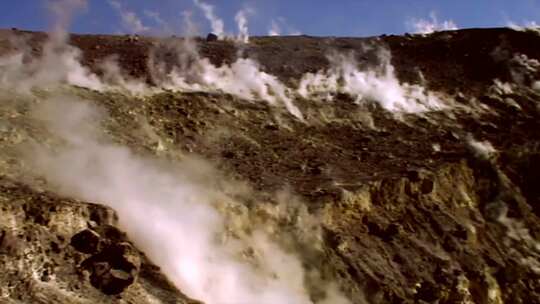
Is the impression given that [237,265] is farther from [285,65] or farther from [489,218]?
[285,65]

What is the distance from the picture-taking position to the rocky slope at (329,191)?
9547mm

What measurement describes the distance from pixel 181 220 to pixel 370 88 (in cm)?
982

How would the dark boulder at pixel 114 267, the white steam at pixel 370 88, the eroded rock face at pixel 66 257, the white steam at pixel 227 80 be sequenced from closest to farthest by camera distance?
the eroded rock face at pixel 66 257
the dark boulder at pixel 114 267
the white steam at pixel 227 80
the white steam at pixel 370 88

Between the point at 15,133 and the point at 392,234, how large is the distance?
6126mm

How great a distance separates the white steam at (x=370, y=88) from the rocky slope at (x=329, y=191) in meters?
0.41

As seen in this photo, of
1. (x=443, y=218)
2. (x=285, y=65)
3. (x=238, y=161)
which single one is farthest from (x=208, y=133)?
(x=285, y=65)

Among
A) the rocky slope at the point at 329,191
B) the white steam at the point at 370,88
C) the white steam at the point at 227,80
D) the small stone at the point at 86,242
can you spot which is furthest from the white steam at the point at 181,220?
the white steam at the point at 370,88

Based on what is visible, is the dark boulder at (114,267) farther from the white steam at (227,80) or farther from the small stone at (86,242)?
the white steam at (227,80)

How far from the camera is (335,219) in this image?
13.3 metres

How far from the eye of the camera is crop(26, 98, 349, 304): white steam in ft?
34.9

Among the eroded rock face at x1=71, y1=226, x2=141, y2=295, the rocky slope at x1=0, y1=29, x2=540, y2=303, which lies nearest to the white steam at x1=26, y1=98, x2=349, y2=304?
the rocky slope at x1=0, y1=29, x2=540, y2=303

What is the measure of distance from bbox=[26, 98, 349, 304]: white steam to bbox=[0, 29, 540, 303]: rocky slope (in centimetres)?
26

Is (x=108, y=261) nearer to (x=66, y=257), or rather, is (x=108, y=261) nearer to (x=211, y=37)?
(x=66, y=257)

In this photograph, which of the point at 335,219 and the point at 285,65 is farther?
the point at 285,65
